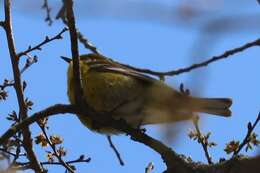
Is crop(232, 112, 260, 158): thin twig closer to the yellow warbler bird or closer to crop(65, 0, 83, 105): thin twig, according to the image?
the yellow warbler bird

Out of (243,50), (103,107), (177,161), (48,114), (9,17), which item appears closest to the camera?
(243,50)

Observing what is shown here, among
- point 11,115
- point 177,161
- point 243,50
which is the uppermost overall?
point 11,115

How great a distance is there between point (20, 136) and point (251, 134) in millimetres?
1740

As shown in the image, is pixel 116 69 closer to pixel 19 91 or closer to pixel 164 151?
pixel 19 91

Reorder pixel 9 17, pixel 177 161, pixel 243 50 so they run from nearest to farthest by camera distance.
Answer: pixel 243 50, pixel 177 161, pixel 9 17

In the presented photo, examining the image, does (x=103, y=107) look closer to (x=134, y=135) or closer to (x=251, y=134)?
(x=134, y=135)

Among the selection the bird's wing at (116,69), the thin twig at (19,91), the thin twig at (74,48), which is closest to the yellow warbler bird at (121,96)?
the bird's wing at (116,69)

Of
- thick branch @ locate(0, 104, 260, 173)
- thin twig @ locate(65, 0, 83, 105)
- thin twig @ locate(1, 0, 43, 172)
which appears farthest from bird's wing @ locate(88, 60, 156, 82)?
thin twig @ locate(65, 0, 83, 105)

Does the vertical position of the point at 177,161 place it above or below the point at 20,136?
below

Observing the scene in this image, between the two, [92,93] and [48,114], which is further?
[92,93]

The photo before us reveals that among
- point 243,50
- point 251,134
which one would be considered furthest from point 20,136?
point 243,50

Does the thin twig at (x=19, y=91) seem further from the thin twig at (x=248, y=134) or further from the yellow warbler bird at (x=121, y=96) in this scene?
the thin twig at (x=248, y=134)

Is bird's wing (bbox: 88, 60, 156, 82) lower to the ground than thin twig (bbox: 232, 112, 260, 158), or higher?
higher

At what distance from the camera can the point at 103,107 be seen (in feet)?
16.6
